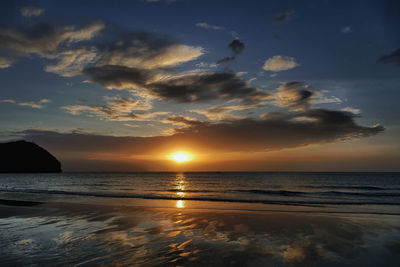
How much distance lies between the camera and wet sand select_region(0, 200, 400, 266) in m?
6.90

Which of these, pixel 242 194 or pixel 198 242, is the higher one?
pixel 198 242

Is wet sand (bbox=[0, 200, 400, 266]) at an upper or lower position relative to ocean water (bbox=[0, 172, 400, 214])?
upper

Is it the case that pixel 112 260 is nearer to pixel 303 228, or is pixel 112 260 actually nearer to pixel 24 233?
pixel 24 233

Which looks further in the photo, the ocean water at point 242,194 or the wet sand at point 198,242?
the ocean water at point 242,194

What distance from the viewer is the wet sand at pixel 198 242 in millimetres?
6898

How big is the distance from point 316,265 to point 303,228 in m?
5.18

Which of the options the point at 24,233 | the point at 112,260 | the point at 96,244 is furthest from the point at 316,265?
the point at 24,233

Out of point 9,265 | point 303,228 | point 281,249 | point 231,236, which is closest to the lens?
point 9,265

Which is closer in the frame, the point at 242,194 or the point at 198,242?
the point at 198,242

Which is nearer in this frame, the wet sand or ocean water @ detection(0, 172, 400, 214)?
the wet sand

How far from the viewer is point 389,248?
8.38m

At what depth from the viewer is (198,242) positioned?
886cm

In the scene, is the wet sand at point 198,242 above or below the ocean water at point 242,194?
above

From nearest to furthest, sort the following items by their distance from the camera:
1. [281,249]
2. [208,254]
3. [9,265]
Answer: [9,265] < [208,254] < [281,249]
